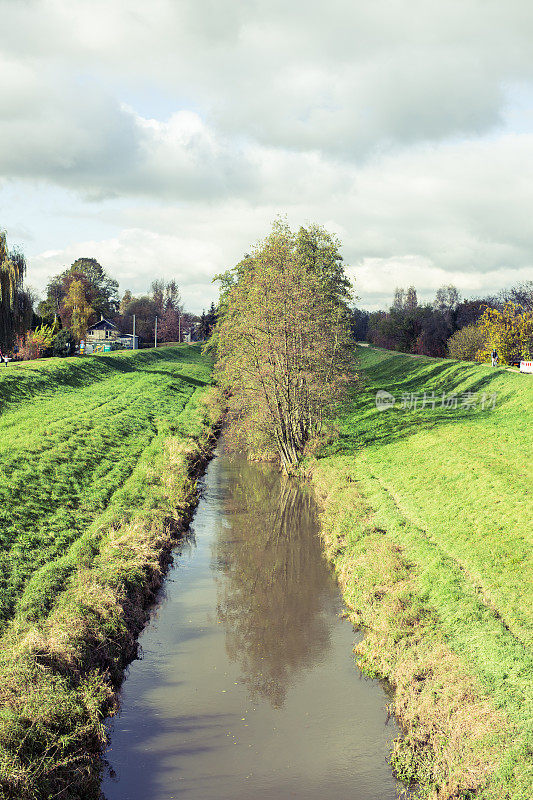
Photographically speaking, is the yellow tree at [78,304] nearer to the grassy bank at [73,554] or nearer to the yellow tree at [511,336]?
the grassy bank at [73,554]

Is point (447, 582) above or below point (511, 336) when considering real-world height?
below

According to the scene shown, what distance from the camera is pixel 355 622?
1547 centimetres

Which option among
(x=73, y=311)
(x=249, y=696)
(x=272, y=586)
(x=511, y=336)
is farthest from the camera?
(x=73, y=311)

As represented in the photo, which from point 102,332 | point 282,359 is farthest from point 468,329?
point 102,332

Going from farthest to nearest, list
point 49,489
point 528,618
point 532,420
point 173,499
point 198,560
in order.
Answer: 1. point 532,420
2. point 173,499
3. point 49,489
4. point 198,560
5. point 528,618

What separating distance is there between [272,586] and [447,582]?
5.40m

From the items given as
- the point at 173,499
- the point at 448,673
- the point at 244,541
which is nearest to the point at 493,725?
the point at 448,673

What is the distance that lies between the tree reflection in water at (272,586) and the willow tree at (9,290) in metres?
28.7

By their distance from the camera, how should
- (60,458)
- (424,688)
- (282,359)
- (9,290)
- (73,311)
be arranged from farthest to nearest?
1. (73,311)
2. (9,290)
3. (282,359)
4. (60,458)
5. (424,688)

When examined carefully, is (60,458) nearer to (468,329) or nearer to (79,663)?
(79,663)

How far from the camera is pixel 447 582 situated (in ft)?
49.2

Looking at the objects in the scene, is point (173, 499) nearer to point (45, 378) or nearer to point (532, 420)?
point (532, 420)

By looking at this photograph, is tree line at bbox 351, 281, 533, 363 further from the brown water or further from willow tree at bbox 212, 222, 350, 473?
the brown water

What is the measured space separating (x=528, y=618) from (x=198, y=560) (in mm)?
10872
